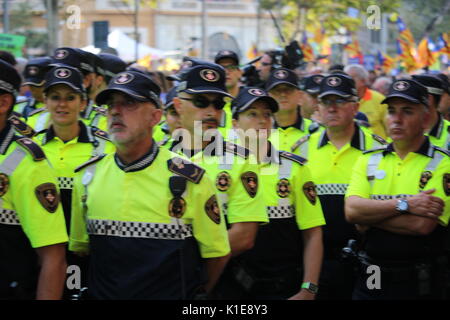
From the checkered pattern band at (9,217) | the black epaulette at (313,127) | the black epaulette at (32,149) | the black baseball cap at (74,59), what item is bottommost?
the checkered pattern band at (9,217)

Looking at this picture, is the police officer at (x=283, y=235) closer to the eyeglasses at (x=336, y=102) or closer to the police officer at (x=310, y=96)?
the eyeglasses at (x=336, y=102)

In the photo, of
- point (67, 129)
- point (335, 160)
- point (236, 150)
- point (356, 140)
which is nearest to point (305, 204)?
point (236, 150)

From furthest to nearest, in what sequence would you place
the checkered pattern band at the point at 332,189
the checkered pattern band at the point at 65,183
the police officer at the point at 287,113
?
the police officer at the point at 287,113 < the checkered pattern band at the point at 332,189 < the checkered pattern band at the point at 65,183

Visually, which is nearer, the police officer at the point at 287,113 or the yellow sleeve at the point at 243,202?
the yellow sleeve at the point at 243,202

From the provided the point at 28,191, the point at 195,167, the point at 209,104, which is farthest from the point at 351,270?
the point at 28,191

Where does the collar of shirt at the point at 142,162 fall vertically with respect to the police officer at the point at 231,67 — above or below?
below

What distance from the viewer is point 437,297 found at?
18.7ft

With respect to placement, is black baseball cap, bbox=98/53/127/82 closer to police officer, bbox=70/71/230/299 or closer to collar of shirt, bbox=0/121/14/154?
collar of shirt, bbox=0/121/14/154

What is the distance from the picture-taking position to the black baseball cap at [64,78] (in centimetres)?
629

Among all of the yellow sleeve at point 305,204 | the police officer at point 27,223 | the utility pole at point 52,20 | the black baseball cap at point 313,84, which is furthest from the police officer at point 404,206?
the utility pole at point 52,20

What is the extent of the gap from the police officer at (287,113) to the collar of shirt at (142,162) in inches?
122

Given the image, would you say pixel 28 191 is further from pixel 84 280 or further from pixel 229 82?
pixel 229 82

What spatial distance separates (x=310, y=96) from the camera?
9.40 metres

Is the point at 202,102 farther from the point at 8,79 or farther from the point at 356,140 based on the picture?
the point at 356,140
